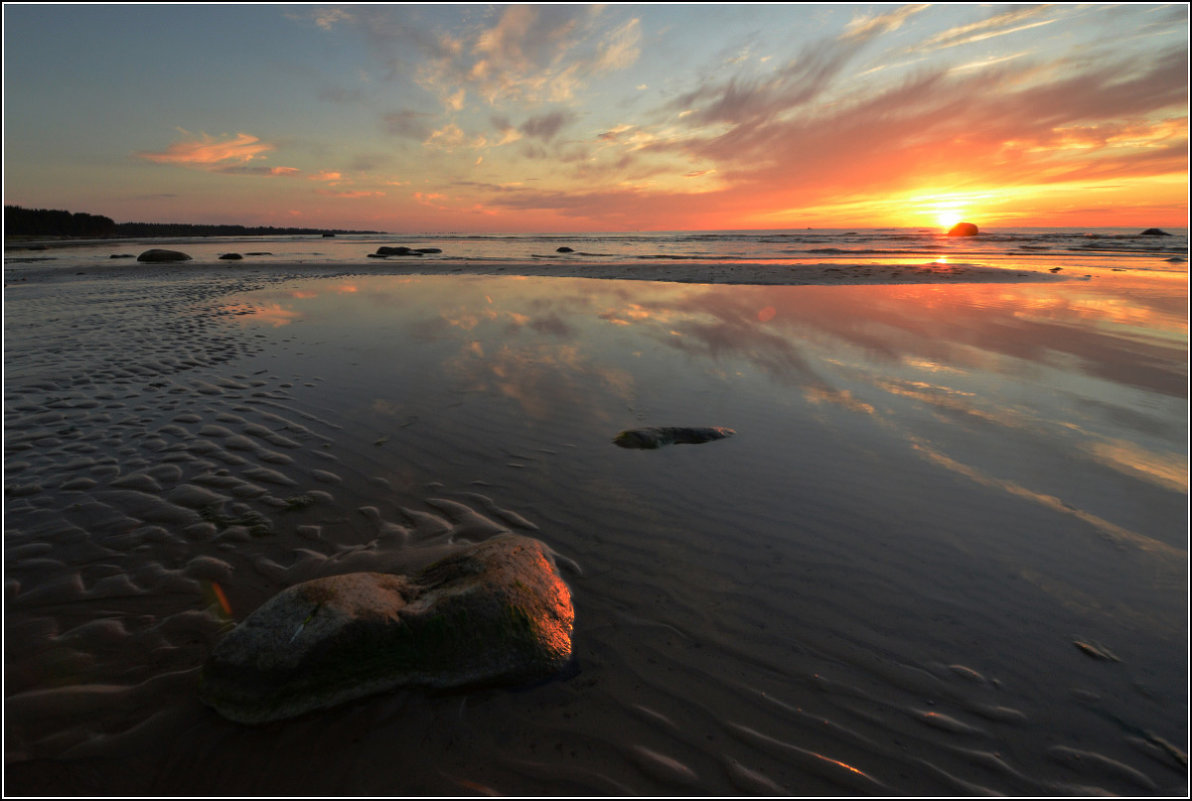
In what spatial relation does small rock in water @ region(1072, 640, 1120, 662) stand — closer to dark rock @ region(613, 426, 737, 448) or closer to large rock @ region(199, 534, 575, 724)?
large rock @ region(199, 534, 575, 724)

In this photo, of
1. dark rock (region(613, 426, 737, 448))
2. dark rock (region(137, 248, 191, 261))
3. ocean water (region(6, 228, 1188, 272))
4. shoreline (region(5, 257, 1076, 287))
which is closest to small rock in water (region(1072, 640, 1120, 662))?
dark rock (region(613, 426, 737, 448))

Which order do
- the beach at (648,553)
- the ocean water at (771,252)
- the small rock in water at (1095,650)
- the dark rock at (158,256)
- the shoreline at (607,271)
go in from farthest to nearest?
the ocean water at (771,252)
the dark rock at (158,256)
the shoreline at (607,271)
the small rock in water at (1095,650)
the beach at (648,553)

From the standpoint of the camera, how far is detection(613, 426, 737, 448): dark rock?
648 centimetres

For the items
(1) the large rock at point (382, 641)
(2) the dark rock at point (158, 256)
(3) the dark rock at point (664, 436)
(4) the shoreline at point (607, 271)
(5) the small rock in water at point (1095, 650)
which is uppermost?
(2) the dark rock at point (158, 256)

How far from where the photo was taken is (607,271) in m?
30.5

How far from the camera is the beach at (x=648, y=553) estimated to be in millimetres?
2746

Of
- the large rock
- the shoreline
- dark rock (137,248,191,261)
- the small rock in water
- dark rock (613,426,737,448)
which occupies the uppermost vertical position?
dark rock (137,248,191,261)

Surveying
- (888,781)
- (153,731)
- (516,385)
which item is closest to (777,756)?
(888,781)

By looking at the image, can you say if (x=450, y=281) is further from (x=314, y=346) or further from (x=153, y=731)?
(x=153, y=731)

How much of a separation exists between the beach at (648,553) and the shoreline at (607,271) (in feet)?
51.9

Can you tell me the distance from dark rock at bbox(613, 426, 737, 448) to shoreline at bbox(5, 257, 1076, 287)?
61.8ft

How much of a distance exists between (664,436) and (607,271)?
2523 centimetres

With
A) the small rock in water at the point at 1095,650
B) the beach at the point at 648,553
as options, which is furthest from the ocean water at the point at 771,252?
the small rock in water at the point at 1095,650

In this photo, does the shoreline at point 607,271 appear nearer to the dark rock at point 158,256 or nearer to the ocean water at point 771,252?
the dark rock at point 158,256
